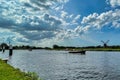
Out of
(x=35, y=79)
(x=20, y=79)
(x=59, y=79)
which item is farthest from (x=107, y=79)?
(x=20, y=79)

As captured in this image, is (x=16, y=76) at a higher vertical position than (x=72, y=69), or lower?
higher

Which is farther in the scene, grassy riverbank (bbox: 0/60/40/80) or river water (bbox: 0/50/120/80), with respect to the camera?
river water (bbox: 0/50/120/80)

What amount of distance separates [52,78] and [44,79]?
7.25ft

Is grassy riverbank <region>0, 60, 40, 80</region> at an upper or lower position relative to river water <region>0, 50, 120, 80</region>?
upper

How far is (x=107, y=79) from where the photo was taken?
4234 centimetres

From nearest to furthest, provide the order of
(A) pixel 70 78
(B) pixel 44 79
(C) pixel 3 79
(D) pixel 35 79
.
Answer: (C) pixel 3 79
(D) pixel 35 79
(B) pixel 44 79
(A) pixel 70 78

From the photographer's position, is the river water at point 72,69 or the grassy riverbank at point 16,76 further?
the river water at point 72,69

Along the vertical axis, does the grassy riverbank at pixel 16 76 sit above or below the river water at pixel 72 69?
above

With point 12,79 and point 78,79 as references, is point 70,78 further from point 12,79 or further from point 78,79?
point 12,79

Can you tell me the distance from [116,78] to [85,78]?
5.64 metres

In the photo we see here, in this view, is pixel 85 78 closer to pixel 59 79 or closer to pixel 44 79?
pixel 59 79

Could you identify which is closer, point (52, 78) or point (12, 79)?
point (12, 79)

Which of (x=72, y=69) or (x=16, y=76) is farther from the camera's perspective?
(x=72, y=69)

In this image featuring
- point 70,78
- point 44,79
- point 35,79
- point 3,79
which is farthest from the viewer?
point 70,78
